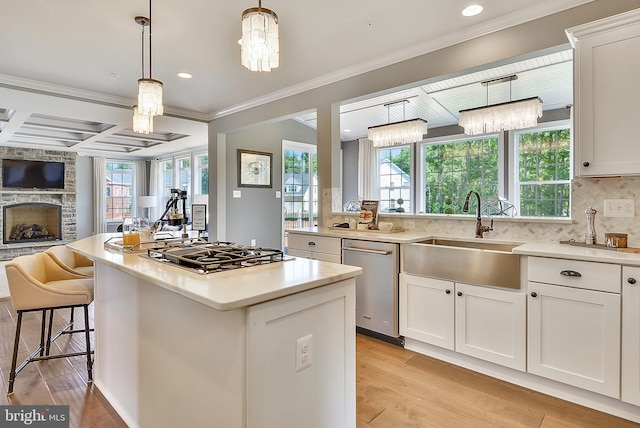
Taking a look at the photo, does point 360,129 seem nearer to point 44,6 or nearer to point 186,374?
point 44,6

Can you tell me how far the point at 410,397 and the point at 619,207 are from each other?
1777 mm

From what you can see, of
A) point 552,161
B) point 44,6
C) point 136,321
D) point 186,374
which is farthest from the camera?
point 552,161

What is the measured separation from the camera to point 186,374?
140 cm

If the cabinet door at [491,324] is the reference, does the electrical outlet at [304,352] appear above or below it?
above

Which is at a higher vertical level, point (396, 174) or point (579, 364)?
point (396, 174)

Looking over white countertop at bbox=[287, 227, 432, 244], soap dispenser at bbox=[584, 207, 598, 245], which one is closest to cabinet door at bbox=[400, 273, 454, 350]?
white countertop at bbox=[287, 227, 432, 244]

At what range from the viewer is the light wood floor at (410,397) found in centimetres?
192

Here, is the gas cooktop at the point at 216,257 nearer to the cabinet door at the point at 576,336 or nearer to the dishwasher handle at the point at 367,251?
the dishwasher handle at the point at 367,251

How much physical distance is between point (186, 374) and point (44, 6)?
270 cm

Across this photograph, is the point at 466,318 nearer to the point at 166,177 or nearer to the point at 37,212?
the point at 166,177

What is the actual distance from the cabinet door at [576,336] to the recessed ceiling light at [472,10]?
1.88 meters

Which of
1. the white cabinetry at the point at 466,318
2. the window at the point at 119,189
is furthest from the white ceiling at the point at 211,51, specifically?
the window at the point at 119,189

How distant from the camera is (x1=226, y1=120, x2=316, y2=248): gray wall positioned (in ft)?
18.5

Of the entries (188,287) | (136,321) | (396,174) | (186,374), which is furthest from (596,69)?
(396,174)
